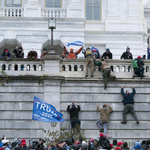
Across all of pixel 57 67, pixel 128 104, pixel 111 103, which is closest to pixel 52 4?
pixel 57 67

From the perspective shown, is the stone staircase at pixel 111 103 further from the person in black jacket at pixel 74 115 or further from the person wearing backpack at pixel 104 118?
the person in black jacket at pixel 74 115

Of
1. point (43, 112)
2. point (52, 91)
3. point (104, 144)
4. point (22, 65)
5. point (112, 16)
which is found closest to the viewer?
point (104, 144)

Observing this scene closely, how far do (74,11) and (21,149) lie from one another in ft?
64.9

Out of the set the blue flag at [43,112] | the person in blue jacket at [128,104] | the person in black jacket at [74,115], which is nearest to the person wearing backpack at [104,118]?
the person in blue jacket at [128,104]

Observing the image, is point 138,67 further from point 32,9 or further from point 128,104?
point 32,9

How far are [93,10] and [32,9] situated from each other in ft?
17.3

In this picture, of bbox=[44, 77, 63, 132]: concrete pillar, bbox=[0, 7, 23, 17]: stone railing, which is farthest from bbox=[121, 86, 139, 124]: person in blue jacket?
bbox=[0, 7, 23, 17]: stone railing

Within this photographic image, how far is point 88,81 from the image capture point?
27031mm

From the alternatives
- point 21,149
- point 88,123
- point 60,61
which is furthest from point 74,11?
point 21,149

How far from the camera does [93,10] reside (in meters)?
39.5

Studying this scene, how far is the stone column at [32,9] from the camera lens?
121 ft

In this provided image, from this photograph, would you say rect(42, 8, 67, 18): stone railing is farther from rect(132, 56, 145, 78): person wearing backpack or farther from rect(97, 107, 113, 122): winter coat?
rect(97, 107, 113, 122): winter coat

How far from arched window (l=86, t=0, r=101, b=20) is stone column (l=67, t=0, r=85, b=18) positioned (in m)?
Result: 2.09

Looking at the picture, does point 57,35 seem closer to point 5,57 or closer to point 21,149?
point 5,57
